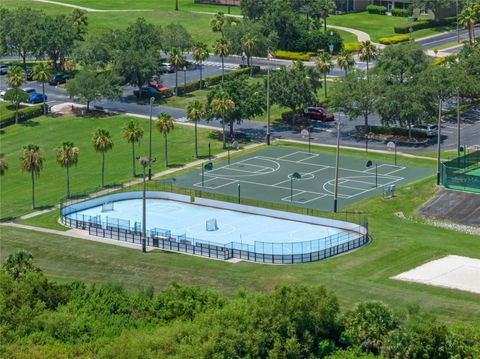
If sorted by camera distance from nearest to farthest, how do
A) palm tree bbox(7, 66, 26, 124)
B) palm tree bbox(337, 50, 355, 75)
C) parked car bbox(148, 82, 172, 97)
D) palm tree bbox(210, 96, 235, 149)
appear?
palm tree bbox(210, 96, 235, 149) < palm tree bbox(7, 66, 26, 124) < parked car bbox(148, 82, 172, 97) < palm tree bbox(337, 50, 355, 75)

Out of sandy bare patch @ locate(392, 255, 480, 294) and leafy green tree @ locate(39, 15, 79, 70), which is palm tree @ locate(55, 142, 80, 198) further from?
leafy green tree @ locate(39, 15, 79, 70)

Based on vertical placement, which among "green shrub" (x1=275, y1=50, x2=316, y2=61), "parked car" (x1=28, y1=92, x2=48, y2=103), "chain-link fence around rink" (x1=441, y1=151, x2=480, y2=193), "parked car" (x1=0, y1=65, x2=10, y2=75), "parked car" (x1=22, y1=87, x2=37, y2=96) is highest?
"green shrub" (x1=275, y1=50, x2=316, y2=61)

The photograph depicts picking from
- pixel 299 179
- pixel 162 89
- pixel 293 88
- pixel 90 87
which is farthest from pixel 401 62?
pixel 90 87

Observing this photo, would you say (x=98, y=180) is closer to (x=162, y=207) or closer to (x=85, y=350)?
(x=162, y=207)

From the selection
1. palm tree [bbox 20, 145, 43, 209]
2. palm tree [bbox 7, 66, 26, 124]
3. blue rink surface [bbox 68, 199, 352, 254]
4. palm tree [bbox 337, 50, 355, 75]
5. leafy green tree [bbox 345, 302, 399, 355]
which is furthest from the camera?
palm tree [bbox 337, 50, 355, 75]

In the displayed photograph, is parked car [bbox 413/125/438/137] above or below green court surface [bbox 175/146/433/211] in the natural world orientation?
above

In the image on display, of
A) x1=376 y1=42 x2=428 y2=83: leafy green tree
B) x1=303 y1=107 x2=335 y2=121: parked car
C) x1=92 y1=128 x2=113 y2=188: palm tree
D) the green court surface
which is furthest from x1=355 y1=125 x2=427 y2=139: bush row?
x1=92 y1=128 x2=113 y2=188: palm tree

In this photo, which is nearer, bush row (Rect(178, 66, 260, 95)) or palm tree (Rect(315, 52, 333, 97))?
palm tree (Rect(315, 52, 333, 97))

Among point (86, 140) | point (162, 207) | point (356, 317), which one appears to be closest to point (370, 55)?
point (86, 140)

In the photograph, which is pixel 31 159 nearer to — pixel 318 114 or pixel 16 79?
pixel 16 79
